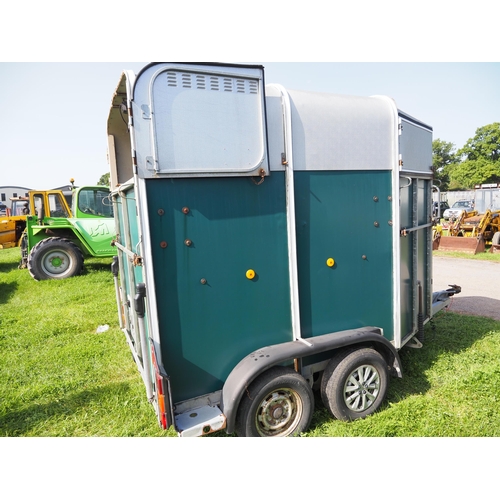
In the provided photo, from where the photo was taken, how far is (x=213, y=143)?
2.85m

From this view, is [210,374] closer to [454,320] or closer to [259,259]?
[259,259]

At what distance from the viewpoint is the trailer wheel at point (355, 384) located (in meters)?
3.38

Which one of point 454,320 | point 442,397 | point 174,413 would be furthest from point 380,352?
point 454,320

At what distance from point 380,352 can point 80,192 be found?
9.50 meters

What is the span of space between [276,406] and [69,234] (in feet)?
31.3

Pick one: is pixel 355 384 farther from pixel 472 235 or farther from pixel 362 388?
Answer: pixel 472 235

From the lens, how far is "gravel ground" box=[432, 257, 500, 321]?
6953 mm

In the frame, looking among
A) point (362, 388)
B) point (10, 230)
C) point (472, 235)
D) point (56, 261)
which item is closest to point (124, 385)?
point (362, 388)

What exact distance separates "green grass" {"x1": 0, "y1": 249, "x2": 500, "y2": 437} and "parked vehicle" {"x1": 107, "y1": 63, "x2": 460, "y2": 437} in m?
0.42

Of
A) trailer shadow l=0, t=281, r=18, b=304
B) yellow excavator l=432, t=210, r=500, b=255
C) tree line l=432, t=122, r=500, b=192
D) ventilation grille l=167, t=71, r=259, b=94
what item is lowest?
trailer shadow l=0, t=281, r=18, b=304

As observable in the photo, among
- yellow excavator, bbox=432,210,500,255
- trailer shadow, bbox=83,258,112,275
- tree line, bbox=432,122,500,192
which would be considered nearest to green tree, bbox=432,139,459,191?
tree line, bbox=432,122,500,192

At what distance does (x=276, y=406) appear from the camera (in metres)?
3.17

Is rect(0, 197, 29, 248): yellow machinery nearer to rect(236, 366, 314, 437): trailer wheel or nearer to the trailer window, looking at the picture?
the trailer window

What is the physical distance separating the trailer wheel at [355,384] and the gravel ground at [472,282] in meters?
3.88
